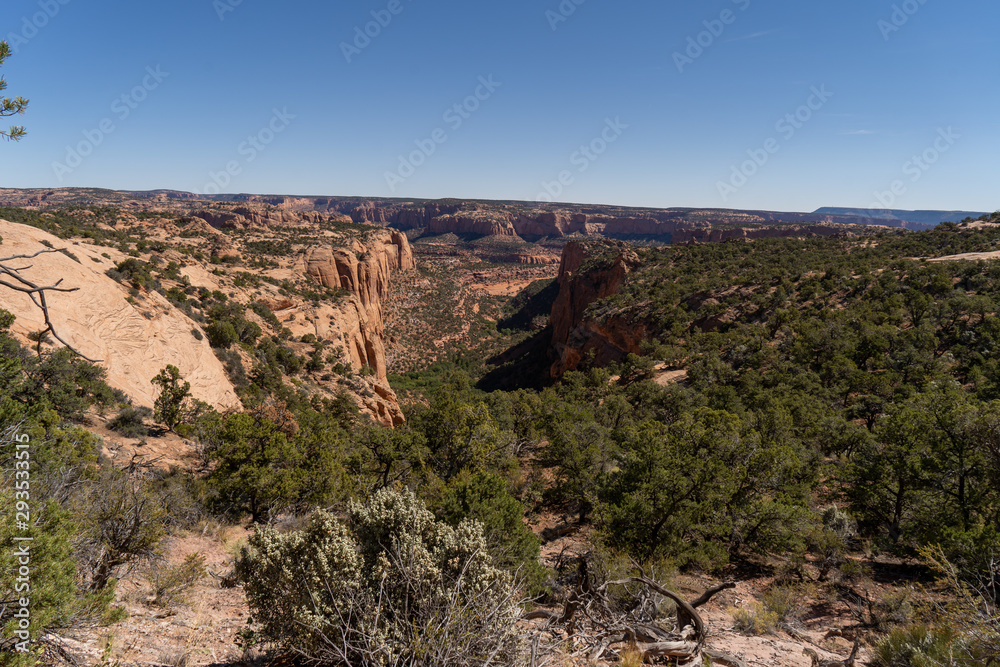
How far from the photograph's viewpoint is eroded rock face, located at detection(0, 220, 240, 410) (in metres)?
18.2

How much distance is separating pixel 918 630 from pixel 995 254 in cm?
6197

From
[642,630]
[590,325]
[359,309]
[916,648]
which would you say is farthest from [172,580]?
[590,325]

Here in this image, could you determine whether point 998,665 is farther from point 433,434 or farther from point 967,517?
point 433,434

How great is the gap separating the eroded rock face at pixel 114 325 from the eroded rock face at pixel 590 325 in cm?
4351

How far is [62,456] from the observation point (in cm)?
978

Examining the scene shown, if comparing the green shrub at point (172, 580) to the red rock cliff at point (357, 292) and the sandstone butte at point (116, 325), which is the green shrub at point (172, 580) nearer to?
the sandstone butte at point (116, 325)

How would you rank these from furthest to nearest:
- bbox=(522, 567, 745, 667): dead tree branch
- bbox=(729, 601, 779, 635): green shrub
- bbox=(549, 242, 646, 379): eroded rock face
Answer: bbox=(549, 242, 646, 379): eroded rock face → bbox=(729, 601, 779, 635): green shrub → bbox=(522, 567, 745, 667): dead tree branch

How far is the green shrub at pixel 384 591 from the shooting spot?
524 centimetres

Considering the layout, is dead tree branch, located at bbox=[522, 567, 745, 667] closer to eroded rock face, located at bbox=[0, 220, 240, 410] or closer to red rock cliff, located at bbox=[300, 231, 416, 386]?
eroded rock face, located at bbox=[0, 220, 240, 410]

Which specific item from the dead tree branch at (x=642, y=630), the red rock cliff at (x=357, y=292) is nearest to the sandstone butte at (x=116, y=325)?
the red rock cliff at (x=357, y=292)

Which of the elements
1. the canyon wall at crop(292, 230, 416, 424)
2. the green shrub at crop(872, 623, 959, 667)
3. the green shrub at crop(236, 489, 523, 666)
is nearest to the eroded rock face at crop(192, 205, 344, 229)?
the canyon wall at crop(292, 230, 416, 424)

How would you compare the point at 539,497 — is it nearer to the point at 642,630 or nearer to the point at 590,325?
the point at 642,630

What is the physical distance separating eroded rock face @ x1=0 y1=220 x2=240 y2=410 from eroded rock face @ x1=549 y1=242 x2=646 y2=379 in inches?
1713

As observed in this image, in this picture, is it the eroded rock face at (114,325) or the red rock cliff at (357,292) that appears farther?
the red rock cliff at (357,292)
